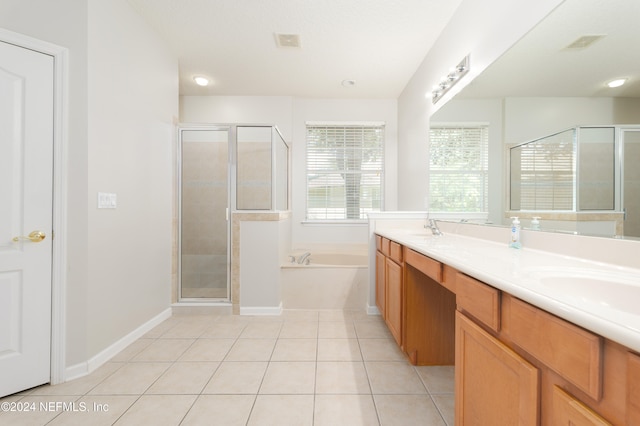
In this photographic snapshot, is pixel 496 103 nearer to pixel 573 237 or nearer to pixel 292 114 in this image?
pixel 573 237

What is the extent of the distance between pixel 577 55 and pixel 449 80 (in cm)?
128

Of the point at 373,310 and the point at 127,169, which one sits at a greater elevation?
the point at 127,169

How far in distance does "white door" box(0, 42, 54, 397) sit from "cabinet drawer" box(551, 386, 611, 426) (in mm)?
2410

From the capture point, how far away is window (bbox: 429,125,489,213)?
6.32 ft

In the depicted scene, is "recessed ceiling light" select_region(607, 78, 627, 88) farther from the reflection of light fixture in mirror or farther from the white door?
the white door

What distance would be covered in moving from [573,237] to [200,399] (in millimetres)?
2025

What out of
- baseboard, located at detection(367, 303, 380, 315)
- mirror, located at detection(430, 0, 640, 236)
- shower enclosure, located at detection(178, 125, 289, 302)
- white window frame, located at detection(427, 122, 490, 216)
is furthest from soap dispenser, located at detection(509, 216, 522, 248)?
shower enclosure, located at detection(178, 125, 289, 302)

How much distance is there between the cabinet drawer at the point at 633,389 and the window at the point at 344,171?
3.79m

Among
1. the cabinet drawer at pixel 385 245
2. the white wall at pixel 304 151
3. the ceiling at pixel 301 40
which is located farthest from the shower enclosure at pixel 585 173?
the white wall at pixel 304 151

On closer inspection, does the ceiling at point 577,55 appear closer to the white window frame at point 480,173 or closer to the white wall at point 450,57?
the white wall at point 450,57

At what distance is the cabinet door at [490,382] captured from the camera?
2.41 feet

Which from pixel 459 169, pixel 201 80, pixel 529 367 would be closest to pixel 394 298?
pixel 459 169

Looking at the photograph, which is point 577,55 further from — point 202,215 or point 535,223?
point 202,215

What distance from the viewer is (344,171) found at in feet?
14.1
